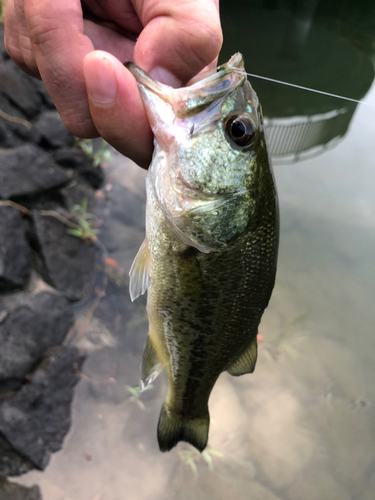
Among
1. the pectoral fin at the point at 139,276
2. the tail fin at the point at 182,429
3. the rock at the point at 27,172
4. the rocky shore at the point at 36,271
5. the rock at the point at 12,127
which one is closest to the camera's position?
the pectoral fin at the point at 139,276

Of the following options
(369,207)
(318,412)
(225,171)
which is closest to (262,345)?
(318,412)

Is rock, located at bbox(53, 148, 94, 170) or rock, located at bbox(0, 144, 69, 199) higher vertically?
rock, located at bbox(0, 144, 69, 199)

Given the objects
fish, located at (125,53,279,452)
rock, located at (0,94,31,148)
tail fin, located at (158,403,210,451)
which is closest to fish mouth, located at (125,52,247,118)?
fish, located at (125,53,279,452)

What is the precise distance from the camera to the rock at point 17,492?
2184 mm

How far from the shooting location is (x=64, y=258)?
9.78ft

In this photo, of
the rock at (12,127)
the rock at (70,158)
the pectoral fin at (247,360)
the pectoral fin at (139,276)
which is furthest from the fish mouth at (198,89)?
the rock at (70,158)

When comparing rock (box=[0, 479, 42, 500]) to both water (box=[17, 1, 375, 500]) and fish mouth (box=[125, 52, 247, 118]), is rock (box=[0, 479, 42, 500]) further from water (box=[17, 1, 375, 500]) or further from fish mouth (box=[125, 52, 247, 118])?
fish mouth (box=[125, 52, 247, 118])

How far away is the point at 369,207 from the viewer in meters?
4.27

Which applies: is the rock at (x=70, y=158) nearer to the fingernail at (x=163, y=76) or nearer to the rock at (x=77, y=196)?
the rock at (x=77, y=196)

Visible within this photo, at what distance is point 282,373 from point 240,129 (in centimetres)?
297

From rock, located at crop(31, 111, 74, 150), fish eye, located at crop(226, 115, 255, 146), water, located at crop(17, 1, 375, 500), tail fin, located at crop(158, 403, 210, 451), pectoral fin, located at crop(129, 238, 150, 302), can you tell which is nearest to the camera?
fish eye, located at crop(226, 115, 255, 146)

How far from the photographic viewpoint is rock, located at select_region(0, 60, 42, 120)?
3416mm

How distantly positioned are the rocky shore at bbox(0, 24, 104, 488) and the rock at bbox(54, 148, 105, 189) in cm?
1

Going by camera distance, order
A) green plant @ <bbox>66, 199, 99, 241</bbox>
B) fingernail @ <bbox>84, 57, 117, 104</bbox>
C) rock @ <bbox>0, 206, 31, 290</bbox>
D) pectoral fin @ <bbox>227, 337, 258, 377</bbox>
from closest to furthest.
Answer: fingernail @ <bbox>84, 57, 117, 104</bbox>
pectoral fin @ <bbox>227, 337, 258, 377</bbox>
rock @ <bbox>0, 206, 31, 290</bbox>
green plant @ <bbox>66, 199, 99, 241</bbox>
